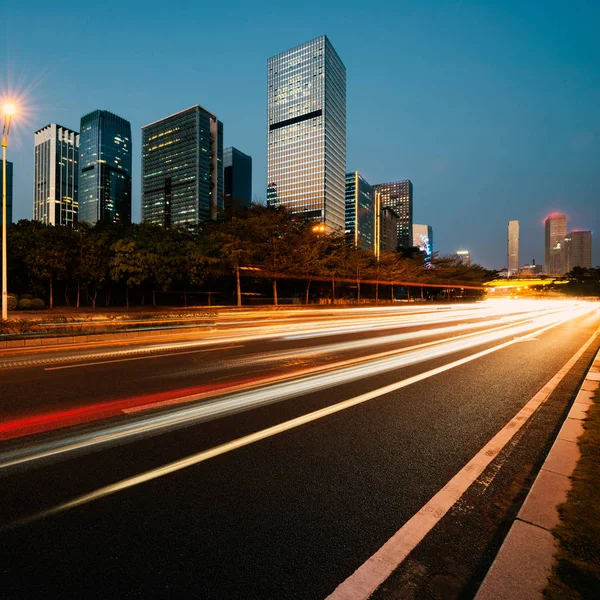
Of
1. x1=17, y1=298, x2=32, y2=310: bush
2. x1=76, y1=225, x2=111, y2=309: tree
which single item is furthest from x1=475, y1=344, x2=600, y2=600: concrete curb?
x1=76, y1=225, x2=111, y2=309: tree

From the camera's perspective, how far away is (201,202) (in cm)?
16675

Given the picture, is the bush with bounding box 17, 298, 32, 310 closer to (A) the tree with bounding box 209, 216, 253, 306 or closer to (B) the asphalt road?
(A) the tree with bounding box 209, 216, 253, 306

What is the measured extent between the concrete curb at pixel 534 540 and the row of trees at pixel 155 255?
1134 inches

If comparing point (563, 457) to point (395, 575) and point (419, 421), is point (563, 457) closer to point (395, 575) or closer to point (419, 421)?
point (419, 421)

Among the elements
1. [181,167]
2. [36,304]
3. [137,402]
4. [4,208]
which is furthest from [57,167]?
[137,402]

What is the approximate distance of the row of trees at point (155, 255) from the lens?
3153 cm

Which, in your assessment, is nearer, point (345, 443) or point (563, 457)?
point (563, 457)

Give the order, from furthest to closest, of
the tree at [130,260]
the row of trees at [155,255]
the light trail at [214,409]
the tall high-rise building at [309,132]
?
the tall high-rise building at [309,132], the row of trees at [155,255], the tree at [130,260], the light trail at [214,409]

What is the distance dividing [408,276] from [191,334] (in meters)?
51.9

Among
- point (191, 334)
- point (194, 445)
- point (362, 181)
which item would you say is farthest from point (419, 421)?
point (362, 181)

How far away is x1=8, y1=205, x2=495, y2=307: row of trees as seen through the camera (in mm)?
31531

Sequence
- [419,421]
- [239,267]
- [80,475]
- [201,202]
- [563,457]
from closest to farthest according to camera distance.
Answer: [80,475] → [563,457] → [419,421] → [239,267] → [201,202]

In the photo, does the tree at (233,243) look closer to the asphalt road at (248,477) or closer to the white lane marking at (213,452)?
the asphalt road at (248,477)

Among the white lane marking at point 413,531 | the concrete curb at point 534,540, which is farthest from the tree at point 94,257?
the concrete curb at point 534,540
